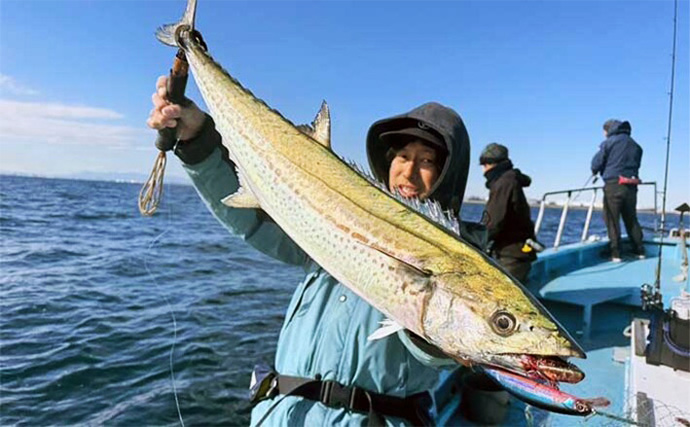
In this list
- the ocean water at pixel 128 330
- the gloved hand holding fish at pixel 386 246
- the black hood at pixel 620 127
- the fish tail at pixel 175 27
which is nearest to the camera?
the gloved hand holding fish at pixel 386 246

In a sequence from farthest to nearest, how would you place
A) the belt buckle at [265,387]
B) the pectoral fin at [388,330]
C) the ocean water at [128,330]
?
the ocean water at [128,330]
the belt buckle at [265,387]
the pectoral fin at [388,330]

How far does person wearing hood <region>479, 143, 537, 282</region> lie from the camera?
658cm

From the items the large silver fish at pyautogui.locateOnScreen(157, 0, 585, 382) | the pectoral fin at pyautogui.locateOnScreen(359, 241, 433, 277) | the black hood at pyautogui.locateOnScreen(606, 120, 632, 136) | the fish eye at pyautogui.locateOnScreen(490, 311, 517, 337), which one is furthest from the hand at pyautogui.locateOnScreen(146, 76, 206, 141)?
the black hood at pyautogui.locateOnScreen(606, 120, 632, 136)

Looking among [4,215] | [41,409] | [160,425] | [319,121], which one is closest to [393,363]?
[319,121]

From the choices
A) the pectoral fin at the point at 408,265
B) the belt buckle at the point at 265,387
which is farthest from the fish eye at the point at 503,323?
the belt buckle at the point at 265,387

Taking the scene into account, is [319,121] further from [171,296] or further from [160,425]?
[171,296]

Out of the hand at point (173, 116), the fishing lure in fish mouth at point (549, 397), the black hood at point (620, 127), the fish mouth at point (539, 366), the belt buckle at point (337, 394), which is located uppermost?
the black hood at point (620, 127)

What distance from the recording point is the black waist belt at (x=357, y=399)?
212 centimetres

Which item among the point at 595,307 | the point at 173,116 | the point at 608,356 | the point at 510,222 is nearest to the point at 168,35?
the point at 173,116

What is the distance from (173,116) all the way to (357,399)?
159 centimetres

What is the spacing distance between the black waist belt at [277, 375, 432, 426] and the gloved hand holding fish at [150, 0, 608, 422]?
1.60 feet

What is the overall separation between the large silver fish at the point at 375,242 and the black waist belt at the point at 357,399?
580mm

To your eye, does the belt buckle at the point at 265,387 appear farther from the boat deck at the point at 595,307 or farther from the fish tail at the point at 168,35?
the boat deck at the point at 595,307

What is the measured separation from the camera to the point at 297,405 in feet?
7.14
